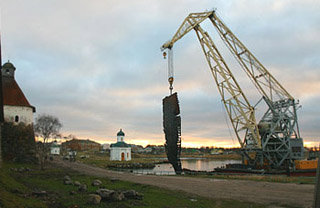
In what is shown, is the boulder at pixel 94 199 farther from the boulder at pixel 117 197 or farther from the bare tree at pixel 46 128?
the bare tree at pixel 46 128

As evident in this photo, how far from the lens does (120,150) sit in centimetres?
6781

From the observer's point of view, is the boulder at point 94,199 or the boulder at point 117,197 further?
the boulder at point 117,197

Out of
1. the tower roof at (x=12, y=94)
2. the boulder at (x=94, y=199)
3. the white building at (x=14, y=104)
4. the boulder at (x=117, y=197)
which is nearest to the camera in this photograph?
the boulder at (x=94, y=199)

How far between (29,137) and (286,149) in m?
36.8

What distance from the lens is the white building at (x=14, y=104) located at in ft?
122

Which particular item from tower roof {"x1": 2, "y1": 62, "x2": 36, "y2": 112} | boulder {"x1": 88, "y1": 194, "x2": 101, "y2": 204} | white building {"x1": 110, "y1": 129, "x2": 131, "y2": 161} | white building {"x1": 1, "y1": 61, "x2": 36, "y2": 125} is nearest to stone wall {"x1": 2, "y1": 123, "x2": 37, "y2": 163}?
white building {"x1": 1, "y1": 61, "x2": 36, "y2": 125}

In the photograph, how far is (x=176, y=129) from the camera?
116 feet

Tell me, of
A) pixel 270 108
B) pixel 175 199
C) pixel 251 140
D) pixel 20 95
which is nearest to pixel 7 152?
pixel 20 95

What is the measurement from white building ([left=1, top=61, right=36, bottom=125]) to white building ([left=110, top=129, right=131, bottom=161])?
3101cm

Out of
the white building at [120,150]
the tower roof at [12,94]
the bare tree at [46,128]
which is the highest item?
the tower roof at [12,94]

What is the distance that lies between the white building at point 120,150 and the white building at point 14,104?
3101 centimetres

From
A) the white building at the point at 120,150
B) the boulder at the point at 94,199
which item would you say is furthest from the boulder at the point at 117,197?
the white building at the point at 120,150

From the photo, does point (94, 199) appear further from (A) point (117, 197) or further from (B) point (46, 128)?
(B) point (46, 128)

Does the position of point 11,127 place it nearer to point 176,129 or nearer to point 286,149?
point 176,129
